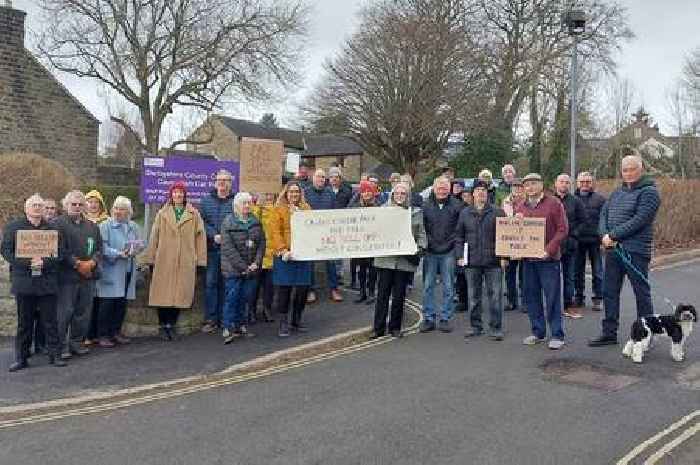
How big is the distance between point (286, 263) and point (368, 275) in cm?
299

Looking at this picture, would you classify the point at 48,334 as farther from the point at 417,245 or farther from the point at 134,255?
the point at 417,245

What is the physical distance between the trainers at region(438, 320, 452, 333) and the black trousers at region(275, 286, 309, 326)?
185 centimetres

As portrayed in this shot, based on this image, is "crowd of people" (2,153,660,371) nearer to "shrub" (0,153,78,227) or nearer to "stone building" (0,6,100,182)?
"shrub" (0,153,78,227)

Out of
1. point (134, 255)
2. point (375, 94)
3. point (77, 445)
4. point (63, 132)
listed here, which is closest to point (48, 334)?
point (134, 255)

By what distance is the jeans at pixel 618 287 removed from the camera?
7.74 m

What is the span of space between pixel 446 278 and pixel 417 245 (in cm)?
64

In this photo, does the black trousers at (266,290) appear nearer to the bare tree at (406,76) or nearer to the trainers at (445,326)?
the trainers at (445,326)

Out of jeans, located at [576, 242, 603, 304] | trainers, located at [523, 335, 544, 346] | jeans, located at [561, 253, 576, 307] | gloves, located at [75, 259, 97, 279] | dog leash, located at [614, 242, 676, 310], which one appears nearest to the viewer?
dog leash, located at [614, 242, 676, 310]

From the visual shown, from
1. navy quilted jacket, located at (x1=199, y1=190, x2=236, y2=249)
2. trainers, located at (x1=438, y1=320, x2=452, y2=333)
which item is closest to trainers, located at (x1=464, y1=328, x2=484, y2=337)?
trainers, located at (x1=438, y1=320, x2=452, y2=333)

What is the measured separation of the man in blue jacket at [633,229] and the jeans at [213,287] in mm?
4960

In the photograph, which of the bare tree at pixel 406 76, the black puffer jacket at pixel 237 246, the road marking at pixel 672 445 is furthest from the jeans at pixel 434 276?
the bare tree at pixel 406 76

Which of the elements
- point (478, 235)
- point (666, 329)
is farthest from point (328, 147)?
point (666, 329)

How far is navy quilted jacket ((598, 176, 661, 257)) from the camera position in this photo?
757cm

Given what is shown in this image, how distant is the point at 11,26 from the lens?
22344 millimetres
